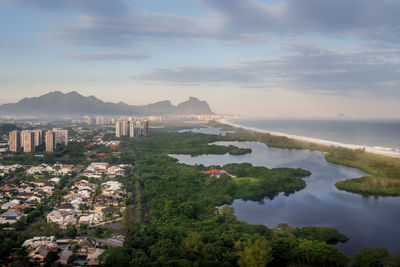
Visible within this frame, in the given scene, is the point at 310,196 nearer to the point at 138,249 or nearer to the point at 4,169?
the point at 138,249

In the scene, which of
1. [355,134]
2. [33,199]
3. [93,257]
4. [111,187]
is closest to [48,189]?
[33,199]

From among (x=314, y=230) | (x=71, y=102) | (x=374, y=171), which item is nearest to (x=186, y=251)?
(x=314, y=230)

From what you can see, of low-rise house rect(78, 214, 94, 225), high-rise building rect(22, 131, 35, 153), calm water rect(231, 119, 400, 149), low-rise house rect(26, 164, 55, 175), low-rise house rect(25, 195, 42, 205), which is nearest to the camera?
low-rise house rect(78, 214, 94, 225)

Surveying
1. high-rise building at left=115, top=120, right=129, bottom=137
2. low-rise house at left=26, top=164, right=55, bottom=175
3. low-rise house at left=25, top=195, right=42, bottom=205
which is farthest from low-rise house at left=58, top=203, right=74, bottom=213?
high-rise building at left=115, top=120, right=129, bottom=137

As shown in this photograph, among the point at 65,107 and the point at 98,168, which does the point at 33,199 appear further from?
the point at 65,107

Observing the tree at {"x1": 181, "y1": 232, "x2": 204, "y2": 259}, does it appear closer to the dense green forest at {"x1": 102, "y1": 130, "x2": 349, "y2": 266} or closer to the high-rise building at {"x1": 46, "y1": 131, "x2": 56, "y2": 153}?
the dense green forest at {"x1": 102, "y1": 130, "x2": 349, "y2": 266}

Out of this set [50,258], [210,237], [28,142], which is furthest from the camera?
[28,142]
